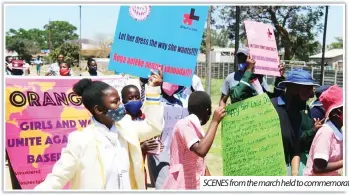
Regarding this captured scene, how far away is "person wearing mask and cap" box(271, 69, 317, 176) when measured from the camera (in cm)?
394

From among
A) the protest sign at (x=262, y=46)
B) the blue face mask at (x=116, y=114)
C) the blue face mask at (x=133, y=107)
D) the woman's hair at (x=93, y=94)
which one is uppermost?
the protest sign at (x=262, y=46)

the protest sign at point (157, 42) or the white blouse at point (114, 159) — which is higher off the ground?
the protest sign at point (157, 42)

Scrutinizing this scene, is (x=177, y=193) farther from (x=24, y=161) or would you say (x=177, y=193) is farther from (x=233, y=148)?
(x=24, y=161)

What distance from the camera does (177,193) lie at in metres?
3.70

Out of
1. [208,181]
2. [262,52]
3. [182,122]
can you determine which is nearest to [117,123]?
[182,122]

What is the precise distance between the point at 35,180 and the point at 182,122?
146cm

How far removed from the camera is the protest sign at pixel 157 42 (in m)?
3.88

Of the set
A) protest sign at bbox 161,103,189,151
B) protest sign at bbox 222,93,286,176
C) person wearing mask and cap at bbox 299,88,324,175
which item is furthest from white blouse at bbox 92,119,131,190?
protest sign at bbox 161,103,189,151

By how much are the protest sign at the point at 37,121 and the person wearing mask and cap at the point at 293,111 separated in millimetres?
1701

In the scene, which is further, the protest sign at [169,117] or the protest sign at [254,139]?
the protest sign at [169,117]

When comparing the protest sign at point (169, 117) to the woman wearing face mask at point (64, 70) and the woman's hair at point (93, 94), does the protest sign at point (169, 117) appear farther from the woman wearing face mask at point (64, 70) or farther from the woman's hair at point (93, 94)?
the woman wearing face mask at point (64, 70)

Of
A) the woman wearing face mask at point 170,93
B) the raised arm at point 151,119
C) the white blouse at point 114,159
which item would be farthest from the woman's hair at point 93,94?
the woman wearing face mask at point 170,93

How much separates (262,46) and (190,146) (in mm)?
1543

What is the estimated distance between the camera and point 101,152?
122 inches
